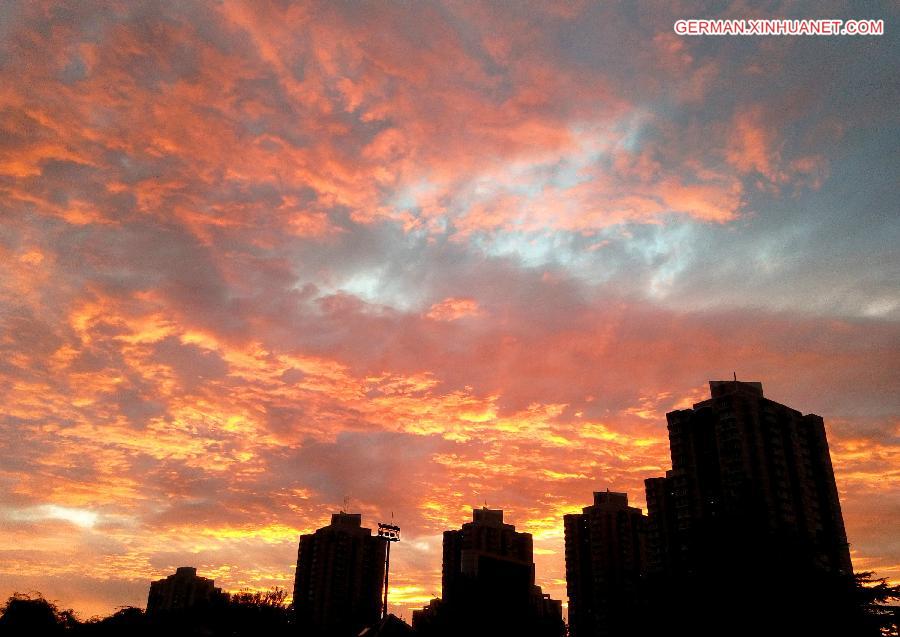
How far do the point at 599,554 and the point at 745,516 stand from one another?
305 ft

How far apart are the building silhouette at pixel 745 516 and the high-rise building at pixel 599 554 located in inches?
543

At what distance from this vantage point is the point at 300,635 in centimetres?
8094

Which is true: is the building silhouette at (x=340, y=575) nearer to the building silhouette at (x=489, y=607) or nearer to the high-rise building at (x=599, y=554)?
the building silhouette at (x=489, y=607)

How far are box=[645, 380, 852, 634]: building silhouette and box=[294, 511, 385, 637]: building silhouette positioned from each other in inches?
2351

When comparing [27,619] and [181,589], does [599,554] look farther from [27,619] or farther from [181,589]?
[181,589]

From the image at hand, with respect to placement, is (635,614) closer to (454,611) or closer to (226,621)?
(454,611)

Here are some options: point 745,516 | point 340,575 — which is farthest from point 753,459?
point 340,575

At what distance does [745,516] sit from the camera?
3188cm

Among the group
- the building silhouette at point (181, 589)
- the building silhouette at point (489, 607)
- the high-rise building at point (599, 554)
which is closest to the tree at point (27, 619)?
the building silhouette at point (489, 607)

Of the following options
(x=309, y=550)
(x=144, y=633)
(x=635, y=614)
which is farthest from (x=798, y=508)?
(x=309, y=550)

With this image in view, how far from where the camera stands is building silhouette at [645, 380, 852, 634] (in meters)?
28.7

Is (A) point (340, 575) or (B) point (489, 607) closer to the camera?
(B) point (489, 607)

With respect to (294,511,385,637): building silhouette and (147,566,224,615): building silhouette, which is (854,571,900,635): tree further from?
(147,566,224,615): building silhouette

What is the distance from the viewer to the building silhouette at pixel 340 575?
412 feet
